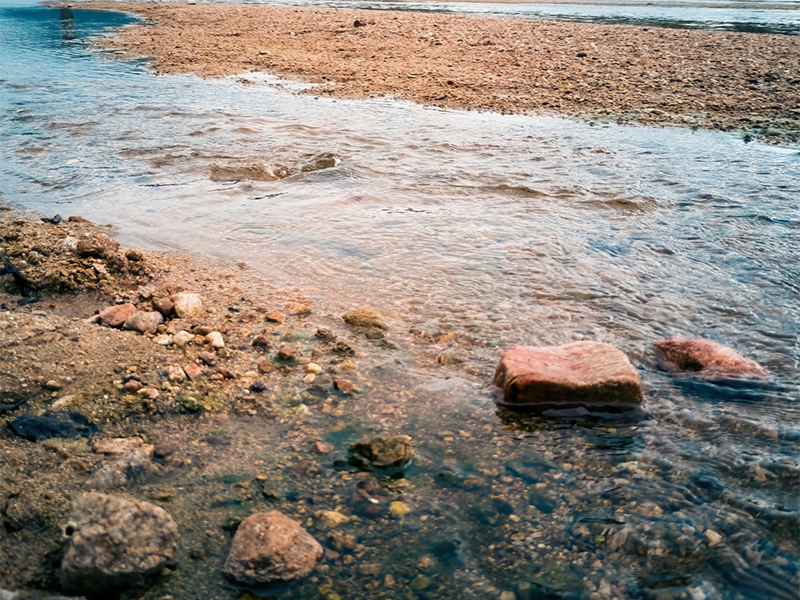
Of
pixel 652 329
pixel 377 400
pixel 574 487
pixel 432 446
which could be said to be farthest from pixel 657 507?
pixel 652 329

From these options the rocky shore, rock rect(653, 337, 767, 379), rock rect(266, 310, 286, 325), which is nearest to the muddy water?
the rocky shore

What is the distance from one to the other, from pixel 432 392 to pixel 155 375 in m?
1.57

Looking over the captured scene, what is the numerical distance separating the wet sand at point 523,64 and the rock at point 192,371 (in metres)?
8.40

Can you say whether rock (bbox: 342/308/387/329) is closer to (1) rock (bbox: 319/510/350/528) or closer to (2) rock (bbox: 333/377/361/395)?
(2) rock (bbox: 333/377/361/395)

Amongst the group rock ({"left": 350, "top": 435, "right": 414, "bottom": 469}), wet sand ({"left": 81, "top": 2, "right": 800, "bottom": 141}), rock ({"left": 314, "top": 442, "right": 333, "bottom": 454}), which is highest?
wet sand ({"left": 81, "top": 2, "right": 800, "bottom": 141})

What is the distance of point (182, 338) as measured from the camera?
11.7 feet

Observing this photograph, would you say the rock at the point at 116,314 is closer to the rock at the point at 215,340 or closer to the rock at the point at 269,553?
the rock at the point at 215,340

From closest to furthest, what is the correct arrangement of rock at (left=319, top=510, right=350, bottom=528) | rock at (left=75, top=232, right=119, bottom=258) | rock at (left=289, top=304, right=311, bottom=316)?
rock at (left=319, top=510, right=350, bottom=528) < rock at (left=289, top=304, right=311, bottom=316) < rock at (left=75, top=232, right=119, bottom=258)

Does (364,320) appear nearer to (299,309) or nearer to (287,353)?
(299,309)

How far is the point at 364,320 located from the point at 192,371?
118 centimetres

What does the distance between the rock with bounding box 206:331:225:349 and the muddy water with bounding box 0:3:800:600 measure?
0.81 metres

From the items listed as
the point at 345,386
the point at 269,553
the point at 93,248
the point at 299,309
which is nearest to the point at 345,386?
the point at 345,386

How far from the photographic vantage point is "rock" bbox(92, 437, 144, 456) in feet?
8.67

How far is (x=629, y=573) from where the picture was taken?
85.4 inches
